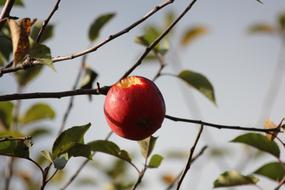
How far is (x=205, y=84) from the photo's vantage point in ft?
6.78

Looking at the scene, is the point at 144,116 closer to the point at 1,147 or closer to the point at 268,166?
the point at 1,147

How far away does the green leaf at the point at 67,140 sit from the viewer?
4.90ft

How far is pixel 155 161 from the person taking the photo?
74.9 inches

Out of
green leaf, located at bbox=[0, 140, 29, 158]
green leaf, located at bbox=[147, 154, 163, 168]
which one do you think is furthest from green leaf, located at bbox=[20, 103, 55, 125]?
green leaf, located at bbox=[0, 140, 29, 158]

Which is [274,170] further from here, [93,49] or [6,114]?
[6,114]

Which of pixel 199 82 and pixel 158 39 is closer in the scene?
pixel 158 39

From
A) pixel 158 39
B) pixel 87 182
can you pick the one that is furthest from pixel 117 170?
pixel 158 39

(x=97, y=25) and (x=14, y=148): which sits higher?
(x=97, y=25)

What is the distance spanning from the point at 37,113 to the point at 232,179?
3.91 ft

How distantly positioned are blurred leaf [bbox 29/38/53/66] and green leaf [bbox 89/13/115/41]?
3.30 ft

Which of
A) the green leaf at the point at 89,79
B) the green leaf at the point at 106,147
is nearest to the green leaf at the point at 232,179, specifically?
the green leaf at the point at 106,147

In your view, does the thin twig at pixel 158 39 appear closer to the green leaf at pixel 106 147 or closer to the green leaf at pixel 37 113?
the green leaf at pixel 106 147

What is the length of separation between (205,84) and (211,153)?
1.35m

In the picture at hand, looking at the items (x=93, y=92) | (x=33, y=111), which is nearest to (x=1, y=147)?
(x=93, y=92)
